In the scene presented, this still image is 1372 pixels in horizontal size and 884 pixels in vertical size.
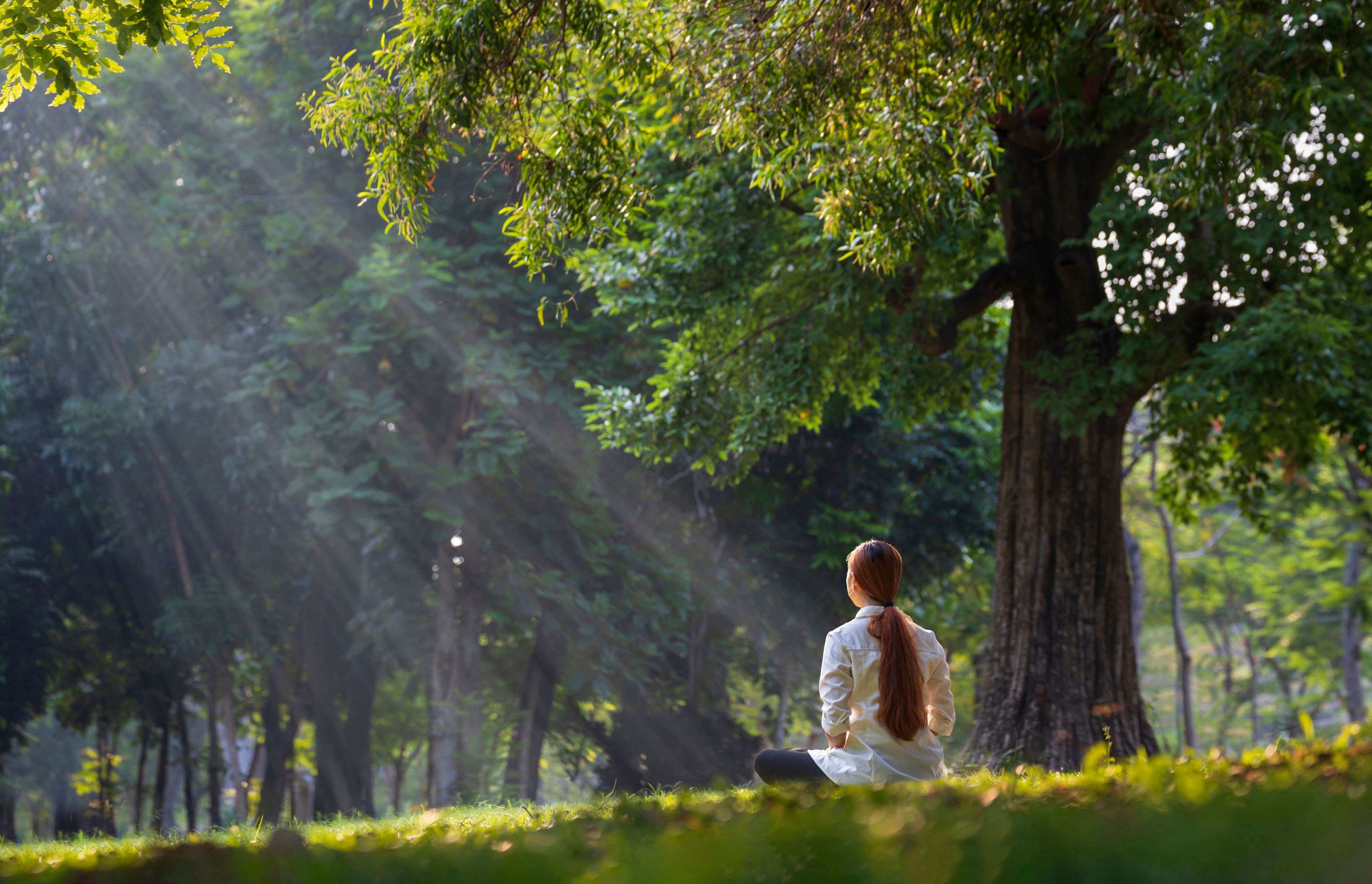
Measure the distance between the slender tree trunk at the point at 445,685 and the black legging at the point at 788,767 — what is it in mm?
12104

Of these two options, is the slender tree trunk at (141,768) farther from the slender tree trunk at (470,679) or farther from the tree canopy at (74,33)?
the tree canopy at (74,33)

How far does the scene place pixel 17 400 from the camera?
59.7ft

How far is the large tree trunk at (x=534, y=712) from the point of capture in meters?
17.6

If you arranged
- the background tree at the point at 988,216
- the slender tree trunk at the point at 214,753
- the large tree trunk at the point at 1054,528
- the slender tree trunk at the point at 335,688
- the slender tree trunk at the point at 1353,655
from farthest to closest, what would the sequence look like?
the slender tree trunk at the point at 1353,655 → the slender tree trunk at the point at 214,753 → the slender tree trunk at the point at 335,688 → the large tree trunk at the point at 1054,528 → the background tree at the point at 988,216

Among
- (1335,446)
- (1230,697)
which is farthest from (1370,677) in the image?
(1335,446)

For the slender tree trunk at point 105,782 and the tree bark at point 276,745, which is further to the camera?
the slender tree trunk at point 105,782

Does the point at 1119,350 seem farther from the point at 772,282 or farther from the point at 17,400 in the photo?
the point at 17,400

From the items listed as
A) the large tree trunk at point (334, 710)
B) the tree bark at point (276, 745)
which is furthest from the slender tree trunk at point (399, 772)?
the large tree trunk at point (334, 710)

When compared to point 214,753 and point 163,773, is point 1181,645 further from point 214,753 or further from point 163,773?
point 163,773

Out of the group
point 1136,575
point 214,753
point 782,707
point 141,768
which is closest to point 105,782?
point 141,768

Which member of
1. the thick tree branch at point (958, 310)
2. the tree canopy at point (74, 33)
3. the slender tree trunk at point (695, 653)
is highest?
the tree canopy at point (74, 33)

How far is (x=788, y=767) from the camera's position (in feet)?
16.4

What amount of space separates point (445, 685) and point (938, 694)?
532 inches

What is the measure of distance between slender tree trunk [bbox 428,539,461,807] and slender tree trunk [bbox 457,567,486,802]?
0.39 feet
